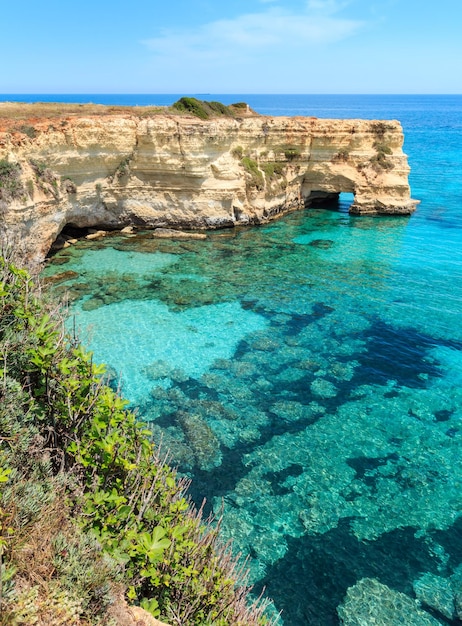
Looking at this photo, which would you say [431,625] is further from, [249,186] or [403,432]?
[249,186]

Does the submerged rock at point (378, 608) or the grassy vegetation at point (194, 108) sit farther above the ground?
the grassy vegetation at point (194, 108)

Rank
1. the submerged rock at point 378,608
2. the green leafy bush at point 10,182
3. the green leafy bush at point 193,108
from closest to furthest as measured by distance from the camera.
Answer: the submerged rock at point 378,608 → the green leafy bush at point 10,182 → the green leafy bush at point 193,108

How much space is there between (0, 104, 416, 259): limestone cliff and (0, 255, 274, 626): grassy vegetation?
16403mm

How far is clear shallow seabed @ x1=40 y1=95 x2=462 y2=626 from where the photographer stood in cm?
938

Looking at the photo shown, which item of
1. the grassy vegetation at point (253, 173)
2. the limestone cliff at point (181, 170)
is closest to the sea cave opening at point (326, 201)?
the limestone cliff at point (181, 170)

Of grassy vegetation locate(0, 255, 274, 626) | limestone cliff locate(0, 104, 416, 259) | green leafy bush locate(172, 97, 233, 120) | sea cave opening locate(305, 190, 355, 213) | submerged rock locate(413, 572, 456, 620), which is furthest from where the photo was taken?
sea cave opening locate(305, 190, 355, 213)

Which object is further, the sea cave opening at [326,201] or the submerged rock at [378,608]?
the sea cave opening at [326,201]

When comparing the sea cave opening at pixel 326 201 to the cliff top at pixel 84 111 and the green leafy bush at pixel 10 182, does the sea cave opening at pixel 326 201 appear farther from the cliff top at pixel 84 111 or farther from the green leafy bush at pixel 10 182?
the green leafy bush at pixel 10 182

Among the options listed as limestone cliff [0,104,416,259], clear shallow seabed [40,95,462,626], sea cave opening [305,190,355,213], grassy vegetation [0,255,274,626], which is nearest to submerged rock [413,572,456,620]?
clear shallow seabed [40,95,462,626]

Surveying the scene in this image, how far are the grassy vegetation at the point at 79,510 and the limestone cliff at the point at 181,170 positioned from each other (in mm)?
16403

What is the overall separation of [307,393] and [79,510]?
33.0 feet

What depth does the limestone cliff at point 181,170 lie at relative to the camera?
23875 mm

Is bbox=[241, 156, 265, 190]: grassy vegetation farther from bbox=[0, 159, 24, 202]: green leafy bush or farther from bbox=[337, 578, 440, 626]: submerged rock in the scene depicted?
bbox=[337, 578, 440, 626]: submerged rock

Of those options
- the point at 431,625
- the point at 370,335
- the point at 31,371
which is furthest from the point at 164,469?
the point at 370,335
